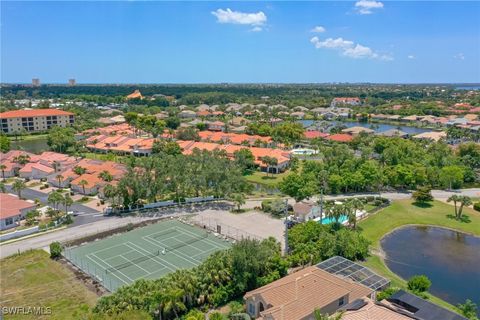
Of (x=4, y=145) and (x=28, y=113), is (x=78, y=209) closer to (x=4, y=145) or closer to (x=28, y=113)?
(x=4, y=145)

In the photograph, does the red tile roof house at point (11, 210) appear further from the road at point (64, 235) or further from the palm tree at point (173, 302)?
the palm tree at point (173, 302)

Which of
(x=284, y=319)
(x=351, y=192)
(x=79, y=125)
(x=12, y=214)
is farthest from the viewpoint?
(x=79, y=125)

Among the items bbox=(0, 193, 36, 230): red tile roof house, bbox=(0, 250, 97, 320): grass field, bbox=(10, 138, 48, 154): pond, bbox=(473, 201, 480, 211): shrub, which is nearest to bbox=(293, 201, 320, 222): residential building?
bbox=(473, 201, 480, 211): shrub

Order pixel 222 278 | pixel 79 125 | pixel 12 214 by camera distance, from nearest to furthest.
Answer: pixel 222 278 → pixel 12 214 → pixel 79 125

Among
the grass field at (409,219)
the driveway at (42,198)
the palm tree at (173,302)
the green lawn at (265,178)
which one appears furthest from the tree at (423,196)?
the driveway at (42,198)

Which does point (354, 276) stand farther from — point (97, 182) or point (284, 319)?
point (97, 182)

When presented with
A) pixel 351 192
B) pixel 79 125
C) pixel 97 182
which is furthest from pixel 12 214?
pixel 79 125
